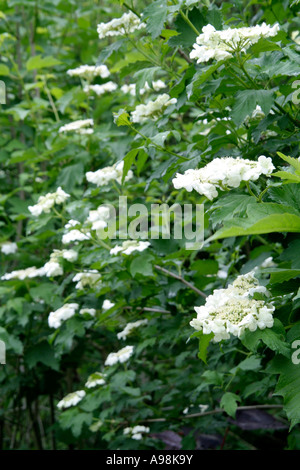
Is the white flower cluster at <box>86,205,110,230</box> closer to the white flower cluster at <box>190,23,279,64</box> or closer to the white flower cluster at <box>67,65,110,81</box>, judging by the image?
the white flower cluster at <box>190,23,279,64</box>

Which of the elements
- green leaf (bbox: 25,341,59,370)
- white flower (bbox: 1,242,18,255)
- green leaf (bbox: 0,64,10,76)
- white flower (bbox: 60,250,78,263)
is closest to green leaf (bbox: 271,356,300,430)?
white flower (bbox: 60,250,78,263)

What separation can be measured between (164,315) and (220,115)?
1.08 m

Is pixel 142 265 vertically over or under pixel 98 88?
under

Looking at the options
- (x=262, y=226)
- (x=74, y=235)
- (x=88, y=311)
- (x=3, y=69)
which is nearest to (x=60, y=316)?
(x=88, y=311)

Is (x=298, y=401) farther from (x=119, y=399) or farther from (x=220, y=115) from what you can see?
(x=119, y=399)

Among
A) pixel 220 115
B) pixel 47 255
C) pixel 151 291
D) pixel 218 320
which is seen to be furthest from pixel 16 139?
pixel 218 320

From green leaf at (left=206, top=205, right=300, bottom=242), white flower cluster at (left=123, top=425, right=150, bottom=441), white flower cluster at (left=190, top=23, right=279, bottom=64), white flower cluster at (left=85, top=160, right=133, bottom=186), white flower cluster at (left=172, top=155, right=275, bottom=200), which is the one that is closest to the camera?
green leaf at (left=206, top=205, right=300, bottom=242)

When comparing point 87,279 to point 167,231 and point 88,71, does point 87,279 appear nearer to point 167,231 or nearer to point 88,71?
point 167,231

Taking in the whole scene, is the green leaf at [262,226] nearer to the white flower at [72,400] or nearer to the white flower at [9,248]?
the white flower at [72,400]

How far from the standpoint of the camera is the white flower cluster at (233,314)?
1032 millimetres

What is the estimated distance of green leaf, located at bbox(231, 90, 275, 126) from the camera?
1312 millimetres

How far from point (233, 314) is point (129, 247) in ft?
2.50

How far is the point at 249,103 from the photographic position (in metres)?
1.32

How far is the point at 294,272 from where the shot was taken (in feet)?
3.34
